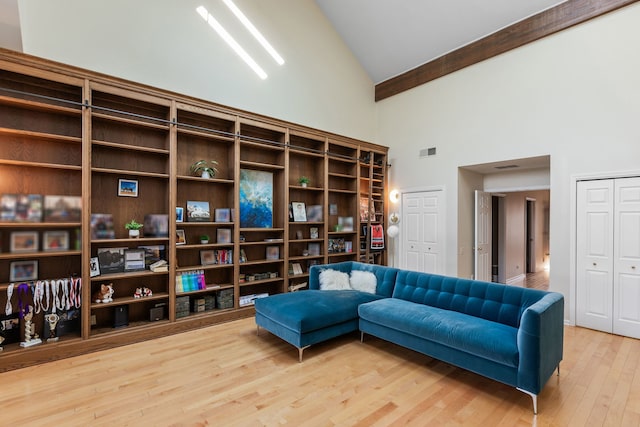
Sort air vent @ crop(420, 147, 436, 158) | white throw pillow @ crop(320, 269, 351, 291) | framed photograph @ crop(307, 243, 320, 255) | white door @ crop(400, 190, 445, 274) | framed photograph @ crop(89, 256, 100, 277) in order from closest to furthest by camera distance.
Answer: framed photograph @ crop(89, 256, 100, 277) < white throw pillow @ crop(320, 269, 351, 291) < framed photograph @ crop(307, 243, 320, 255) < white door @ crop(400, 190, 445, 274) < air vent @ crop(420, 147, 436, 158)

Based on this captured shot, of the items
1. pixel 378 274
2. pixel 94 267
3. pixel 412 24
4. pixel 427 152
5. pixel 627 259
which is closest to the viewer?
pixel 94 267

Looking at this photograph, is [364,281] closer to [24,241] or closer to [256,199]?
[256,199]

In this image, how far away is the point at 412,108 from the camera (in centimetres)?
614

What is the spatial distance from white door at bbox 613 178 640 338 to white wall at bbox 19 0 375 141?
420 cm

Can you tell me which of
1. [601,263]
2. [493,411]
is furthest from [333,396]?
[601,263]

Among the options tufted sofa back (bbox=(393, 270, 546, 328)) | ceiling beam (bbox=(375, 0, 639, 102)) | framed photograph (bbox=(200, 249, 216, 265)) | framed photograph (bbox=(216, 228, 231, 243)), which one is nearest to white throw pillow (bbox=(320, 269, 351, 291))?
tufted sofa back (bbox=(393, 270, 546, 328))

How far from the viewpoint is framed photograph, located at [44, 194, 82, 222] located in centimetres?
317

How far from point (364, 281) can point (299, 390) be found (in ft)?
6.16

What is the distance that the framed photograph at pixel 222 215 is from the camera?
14.5 feet

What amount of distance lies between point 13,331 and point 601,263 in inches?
268

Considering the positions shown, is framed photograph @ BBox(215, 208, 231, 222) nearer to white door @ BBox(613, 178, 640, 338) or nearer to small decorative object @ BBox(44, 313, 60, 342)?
small decorative object @ BBox(44, 313, 60, 342)

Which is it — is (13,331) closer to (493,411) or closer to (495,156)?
(493,411)

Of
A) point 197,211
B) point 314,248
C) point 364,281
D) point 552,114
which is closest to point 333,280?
point 364,281

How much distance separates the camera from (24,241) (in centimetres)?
307
